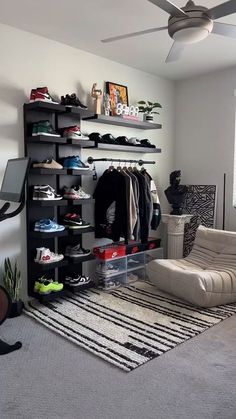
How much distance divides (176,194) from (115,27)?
210cm

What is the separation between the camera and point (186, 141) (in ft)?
15.6

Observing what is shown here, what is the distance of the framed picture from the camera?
12.7 feet

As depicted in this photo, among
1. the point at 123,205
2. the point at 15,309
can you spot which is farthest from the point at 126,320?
the point at 123,205

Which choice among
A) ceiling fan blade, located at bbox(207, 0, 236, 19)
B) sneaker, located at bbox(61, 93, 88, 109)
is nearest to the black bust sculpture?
sneaker, located at bbox(61, 93, 88, 109)

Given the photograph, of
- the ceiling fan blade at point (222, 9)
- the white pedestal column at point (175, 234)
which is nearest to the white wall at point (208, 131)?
the white pedestal column at point (175, 234)

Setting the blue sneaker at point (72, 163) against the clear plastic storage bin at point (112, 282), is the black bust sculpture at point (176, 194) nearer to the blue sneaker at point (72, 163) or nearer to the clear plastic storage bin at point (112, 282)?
the clear plastic storage bin at point (112, 282)

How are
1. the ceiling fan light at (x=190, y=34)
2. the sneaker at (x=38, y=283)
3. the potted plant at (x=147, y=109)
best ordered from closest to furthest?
the ceiling fan light at (x=190, y=34), the sneaker at (x=38, y=283), the potted plant at (x=147, y=109)

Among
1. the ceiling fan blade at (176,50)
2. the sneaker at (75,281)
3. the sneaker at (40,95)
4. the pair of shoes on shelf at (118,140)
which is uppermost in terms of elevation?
the ceiling fan blade at (176,50)

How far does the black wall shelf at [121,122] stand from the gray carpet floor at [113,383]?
2.23 meters

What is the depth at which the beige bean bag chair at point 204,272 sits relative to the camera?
3043 millimetres

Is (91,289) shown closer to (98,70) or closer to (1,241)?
(1,241)

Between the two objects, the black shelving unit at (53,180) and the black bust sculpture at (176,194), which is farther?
the black bust sculpture at (176,194)

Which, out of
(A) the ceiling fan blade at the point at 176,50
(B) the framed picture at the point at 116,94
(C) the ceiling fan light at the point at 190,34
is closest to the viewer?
(C) the ceiling fan light at the point at 190,34

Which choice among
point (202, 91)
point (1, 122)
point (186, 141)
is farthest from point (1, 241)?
point (202, 91)
